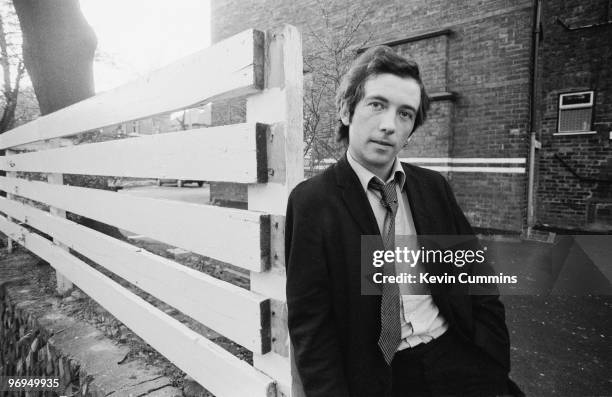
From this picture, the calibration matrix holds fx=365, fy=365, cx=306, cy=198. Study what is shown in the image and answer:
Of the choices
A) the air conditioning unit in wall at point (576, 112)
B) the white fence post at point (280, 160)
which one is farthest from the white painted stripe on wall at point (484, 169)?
the white fence post at point (280, 160)

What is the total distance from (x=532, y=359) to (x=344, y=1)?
8979 mm

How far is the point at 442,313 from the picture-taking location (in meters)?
1.35

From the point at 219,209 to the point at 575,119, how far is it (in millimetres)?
9515

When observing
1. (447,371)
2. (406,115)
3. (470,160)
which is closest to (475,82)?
(470,160)

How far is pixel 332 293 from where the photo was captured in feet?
3.97

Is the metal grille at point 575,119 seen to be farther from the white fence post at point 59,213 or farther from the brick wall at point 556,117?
the white fence post at point 59,213

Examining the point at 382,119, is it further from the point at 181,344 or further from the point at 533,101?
the point at 533,101

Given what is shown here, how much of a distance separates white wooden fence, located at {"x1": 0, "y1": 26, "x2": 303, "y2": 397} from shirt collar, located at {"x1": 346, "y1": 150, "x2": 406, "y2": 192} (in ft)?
0.72

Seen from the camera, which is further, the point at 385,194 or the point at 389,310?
the point at 385,194

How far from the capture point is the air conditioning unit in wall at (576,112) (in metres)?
8.03

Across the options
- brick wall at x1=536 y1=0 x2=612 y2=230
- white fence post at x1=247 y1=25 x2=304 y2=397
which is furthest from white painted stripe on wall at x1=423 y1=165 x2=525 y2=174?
white fence post at x1=247 y1=25 x2=304 y2=397

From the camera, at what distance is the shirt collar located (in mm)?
1331

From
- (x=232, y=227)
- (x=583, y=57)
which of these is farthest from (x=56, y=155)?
(x=583, y=57)

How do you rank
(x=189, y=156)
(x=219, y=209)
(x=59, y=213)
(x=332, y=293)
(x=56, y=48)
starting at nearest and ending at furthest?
(x=332, y=293), (x=219, y=209), (x=189, y=156), (x=59, y=213), (x=56, y=48)
